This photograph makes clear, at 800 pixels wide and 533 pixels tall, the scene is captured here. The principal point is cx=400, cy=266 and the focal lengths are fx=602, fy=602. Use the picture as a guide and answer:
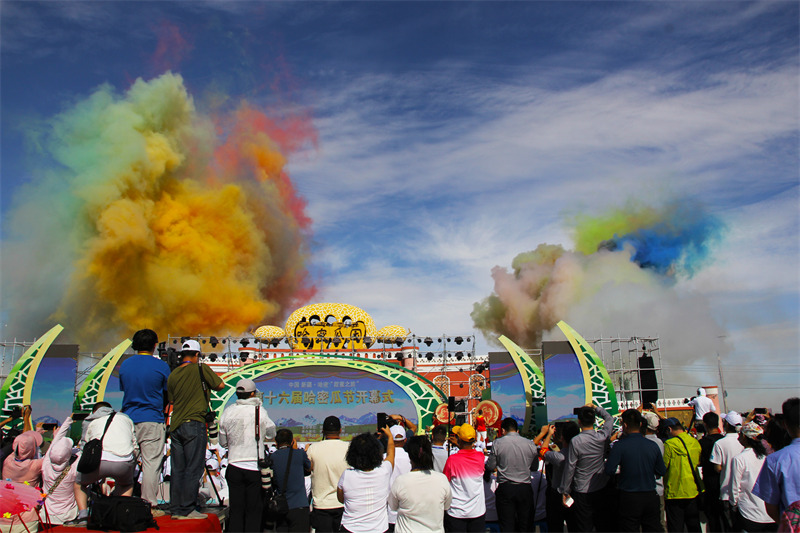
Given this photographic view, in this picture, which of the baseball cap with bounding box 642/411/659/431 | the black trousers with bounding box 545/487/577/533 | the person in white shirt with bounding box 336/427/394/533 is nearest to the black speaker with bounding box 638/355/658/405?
the baseball cap with bounding box 642/411/659/431

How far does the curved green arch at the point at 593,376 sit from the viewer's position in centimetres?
1969

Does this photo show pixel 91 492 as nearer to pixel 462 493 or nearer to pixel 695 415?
pixel 462 493

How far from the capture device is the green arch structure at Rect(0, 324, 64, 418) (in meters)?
19.5

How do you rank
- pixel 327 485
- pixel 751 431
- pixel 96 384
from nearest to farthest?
pixel 327 485 → pixel 751 431 → pixel 96 384

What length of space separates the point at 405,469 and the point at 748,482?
3.19 m

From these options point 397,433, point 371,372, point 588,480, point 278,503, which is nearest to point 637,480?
point 588,480

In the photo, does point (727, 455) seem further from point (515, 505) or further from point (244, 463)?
point (244, 463)

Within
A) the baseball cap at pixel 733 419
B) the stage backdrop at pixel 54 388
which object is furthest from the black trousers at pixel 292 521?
the stage backdrop at pixel 54 388

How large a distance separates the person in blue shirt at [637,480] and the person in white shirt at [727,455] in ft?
1.96

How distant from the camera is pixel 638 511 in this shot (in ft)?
18.7

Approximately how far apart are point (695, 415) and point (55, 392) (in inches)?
769

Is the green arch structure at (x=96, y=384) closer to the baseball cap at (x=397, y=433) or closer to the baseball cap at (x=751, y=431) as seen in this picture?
the baseball cap at (x=397, y=433)

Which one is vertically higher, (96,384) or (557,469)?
(96,384)

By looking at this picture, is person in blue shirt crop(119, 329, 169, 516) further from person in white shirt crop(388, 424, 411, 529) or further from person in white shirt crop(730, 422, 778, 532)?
person in white shirt crop(730, 422, 778, 532)
